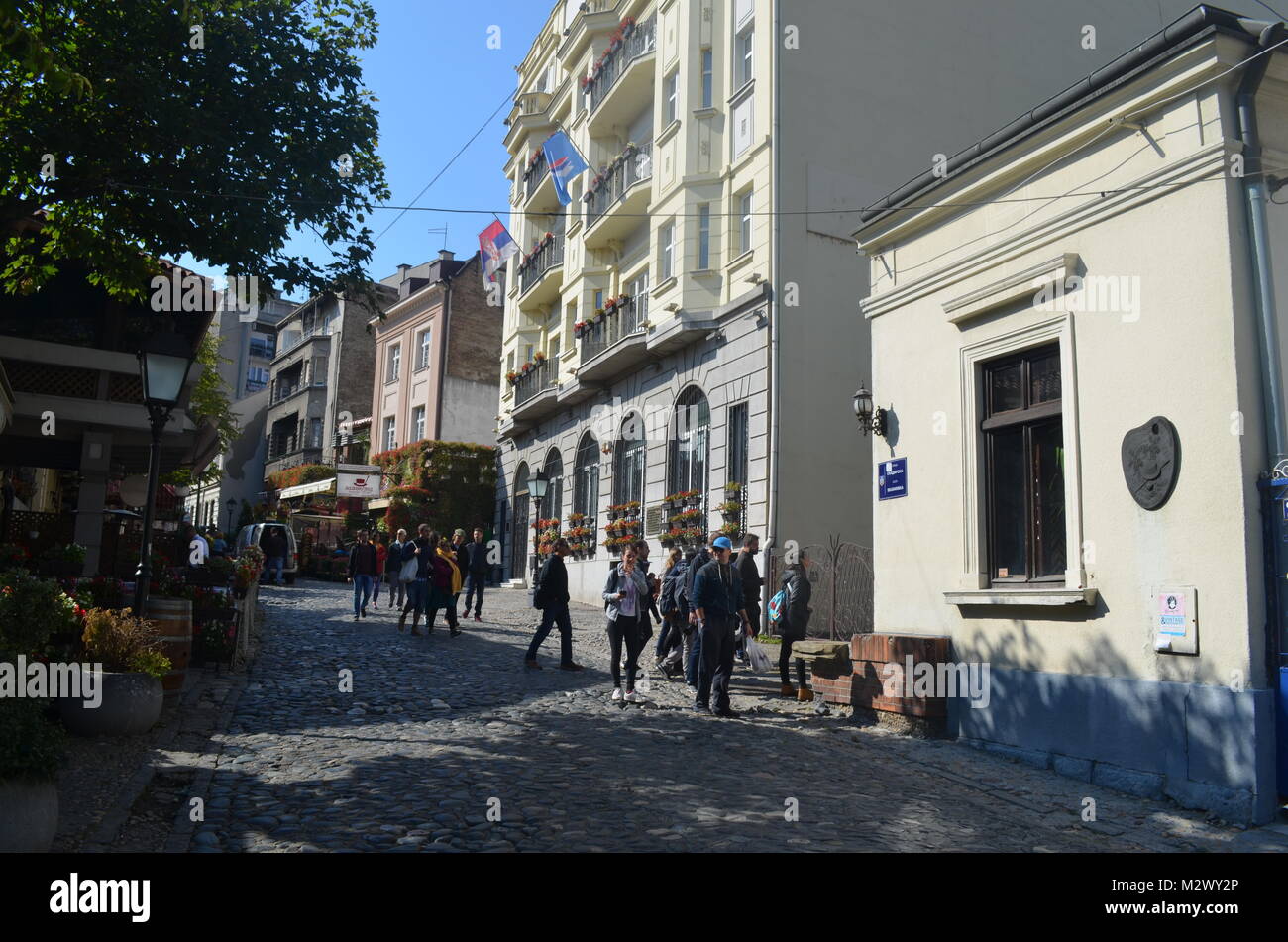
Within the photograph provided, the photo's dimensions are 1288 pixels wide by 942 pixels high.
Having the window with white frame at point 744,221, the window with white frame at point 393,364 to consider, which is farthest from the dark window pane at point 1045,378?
the window with white frame at point 393,364

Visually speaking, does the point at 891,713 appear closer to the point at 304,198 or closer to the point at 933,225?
the point at 933,225

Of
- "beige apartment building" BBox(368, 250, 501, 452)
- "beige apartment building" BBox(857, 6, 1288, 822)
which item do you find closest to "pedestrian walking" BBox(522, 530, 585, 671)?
"beige apartment building" BBox(857, 6, 1288, 822)

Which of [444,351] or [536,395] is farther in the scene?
[444,351]

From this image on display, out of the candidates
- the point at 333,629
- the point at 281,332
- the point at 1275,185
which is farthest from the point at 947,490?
the point at 281,332

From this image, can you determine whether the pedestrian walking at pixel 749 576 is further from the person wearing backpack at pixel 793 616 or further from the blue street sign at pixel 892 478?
the blue street sign at pixel 892 478

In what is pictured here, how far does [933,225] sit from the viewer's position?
33.4 ft

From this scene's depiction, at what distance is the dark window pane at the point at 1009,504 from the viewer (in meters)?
8.99

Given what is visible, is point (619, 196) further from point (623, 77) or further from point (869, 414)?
point (869, 414)

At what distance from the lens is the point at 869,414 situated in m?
11.1

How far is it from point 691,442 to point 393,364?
26.8 meters

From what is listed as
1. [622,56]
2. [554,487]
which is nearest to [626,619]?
[554,487]

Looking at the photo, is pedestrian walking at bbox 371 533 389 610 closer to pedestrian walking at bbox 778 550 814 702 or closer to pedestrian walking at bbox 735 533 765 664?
pedestrian walking at bbox 735 533 765 664

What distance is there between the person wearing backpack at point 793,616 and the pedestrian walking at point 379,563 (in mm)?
10486

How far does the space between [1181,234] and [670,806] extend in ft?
18.8
